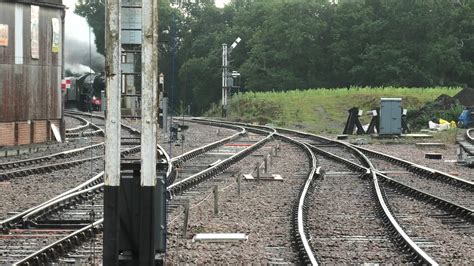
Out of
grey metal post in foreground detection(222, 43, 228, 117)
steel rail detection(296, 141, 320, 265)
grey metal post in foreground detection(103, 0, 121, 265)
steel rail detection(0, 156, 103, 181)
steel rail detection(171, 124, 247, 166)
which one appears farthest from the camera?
grey metal post in foreground detection(222, 43, 228, 117)

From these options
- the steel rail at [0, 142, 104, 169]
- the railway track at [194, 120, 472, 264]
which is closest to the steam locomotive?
the steel rail at [0, 142, 104, 169]

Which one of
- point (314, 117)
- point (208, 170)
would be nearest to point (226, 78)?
point (314, 117)

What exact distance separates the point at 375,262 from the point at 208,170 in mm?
10092

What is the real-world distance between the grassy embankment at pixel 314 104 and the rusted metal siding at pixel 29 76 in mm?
24820

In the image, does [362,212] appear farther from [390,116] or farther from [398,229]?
[390,116]

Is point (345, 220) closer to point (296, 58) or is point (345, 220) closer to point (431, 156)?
point (431, 156)

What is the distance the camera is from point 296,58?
86688 mm

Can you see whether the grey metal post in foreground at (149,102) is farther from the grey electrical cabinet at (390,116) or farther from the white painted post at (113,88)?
the grey electrical cabinet at (390,116)

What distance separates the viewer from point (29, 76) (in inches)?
1048

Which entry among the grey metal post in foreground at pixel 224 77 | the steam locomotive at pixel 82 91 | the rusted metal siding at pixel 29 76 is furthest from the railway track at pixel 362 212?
the grey metal post in foreground at pixel 224 77

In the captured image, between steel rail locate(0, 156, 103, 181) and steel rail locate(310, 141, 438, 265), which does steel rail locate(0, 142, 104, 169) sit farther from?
steel rail locate(310, 141, 438, 265)

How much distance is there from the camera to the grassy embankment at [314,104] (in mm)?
55219

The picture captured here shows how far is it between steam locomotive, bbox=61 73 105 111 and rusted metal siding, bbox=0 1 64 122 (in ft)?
77.1

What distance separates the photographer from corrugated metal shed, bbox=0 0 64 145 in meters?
25.2
